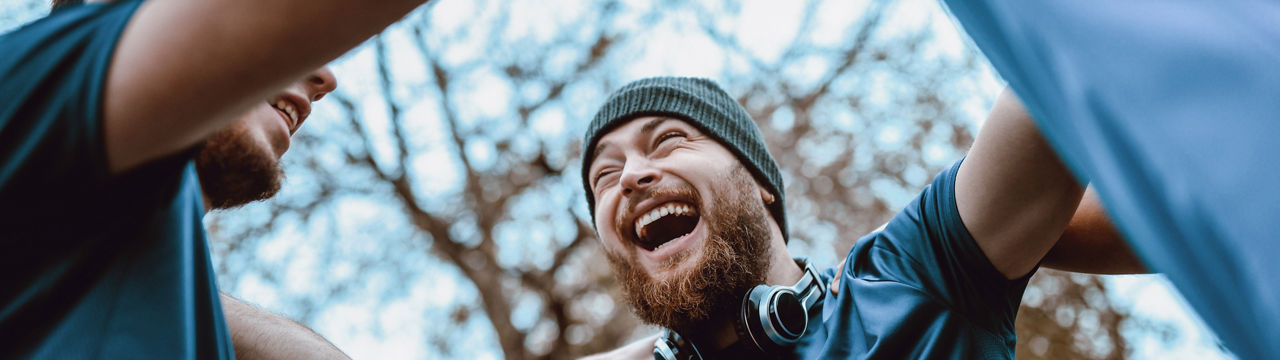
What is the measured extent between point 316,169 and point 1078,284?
29.0ft

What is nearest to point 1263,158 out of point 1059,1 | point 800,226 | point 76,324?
point 1059,1

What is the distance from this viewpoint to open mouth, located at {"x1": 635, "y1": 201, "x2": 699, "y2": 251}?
2830 mm

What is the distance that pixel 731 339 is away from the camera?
253 centimetres

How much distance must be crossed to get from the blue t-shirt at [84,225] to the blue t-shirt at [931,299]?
143 centimetres

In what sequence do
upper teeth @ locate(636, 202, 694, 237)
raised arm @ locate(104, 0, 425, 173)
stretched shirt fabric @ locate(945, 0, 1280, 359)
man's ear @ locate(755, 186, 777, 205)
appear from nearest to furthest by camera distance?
stretched shirt fabric @ locate(945, 0, 1280, 359)
raised arm @ locate(104, 0, 425, 173)
upper teeth @ locate(636, 202, 694, 237)
man's ear @ locate(755, 186, 777, 205)

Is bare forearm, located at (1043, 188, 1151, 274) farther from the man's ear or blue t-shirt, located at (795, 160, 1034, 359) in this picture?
the man's ear

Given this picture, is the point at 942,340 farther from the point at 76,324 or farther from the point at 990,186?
the point at 76,324

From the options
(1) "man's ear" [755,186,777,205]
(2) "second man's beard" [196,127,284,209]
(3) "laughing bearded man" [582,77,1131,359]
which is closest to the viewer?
(2) "second man's beard" [196,127,284,209]

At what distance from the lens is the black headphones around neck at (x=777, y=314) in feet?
6.93

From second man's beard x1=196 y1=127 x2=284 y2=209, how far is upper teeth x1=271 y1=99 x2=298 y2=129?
1.12ft

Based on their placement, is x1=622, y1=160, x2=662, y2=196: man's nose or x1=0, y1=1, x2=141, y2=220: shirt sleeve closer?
x1=0, y1=1, x2=141, y2=220: shirt sleeve

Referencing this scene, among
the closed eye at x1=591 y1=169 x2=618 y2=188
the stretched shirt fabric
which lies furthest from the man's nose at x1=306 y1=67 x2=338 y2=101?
the stretched shirt fabric

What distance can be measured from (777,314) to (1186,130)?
4.64ft

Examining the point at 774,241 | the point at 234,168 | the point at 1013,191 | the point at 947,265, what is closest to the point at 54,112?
the point at 234,168
